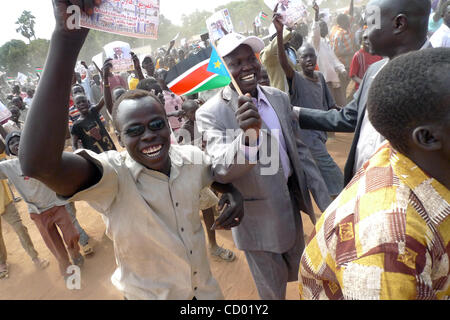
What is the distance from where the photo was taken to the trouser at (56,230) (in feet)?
12.2

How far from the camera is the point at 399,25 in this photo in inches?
71.6

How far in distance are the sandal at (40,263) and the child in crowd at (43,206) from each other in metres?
0.59

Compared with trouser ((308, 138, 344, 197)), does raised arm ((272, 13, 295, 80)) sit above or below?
above

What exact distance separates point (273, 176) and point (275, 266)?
0.71m

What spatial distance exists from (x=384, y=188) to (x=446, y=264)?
272 mm

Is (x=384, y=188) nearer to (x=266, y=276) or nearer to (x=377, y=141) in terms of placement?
(x=377, y=141)

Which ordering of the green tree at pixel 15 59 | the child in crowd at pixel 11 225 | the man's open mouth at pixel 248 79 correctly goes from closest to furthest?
1. the man's open mouth at pixel 248 79
2. the child in crowd at pixel 11 225
3. the green tree at pixel 15 59

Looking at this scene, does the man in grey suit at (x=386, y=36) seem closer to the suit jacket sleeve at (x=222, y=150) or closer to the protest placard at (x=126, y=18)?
the suit jacket sleeve at (x=222, y=150)

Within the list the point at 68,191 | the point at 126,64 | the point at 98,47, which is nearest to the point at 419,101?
the point at 68,191

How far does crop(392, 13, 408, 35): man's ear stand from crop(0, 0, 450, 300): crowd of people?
11 millimetres

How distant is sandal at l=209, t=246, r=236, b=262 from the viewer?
3.64 meters

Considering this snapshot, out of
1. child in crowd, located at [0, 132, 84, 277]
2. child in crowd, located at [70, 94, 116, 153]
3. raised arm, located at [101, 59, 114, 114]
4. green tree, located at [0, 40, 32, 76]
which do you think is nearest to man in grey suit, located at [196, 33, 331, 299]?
child in crowd, located at [0, 132, 84, 277]

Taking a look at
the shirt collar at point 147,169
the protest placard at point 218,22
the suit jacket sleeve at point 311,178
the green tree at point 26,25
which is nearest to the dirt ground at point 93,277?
the suit jacket sleeve at point 311,178

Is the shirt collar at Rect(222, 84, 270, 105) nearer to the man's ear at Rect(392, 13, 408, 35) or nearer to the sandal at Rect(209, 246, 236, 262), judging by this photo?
the man's ear at Rect(392, 13, 408, 35)
